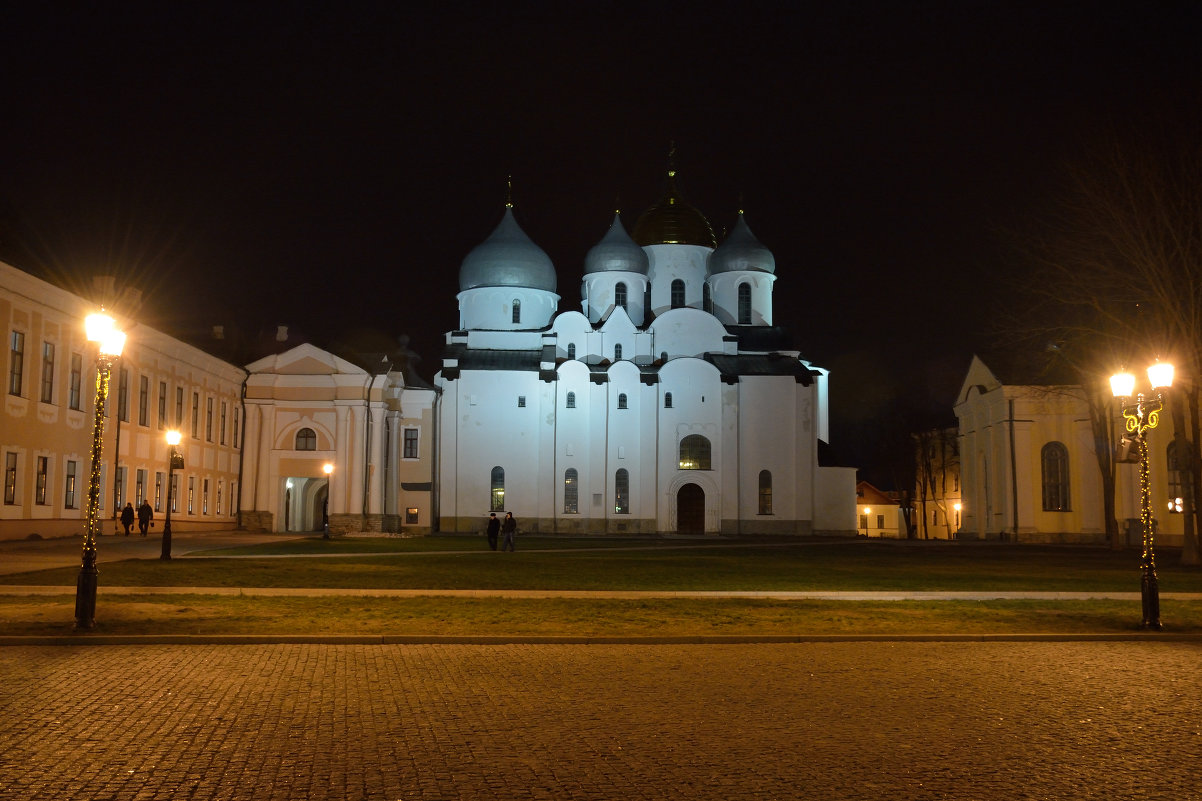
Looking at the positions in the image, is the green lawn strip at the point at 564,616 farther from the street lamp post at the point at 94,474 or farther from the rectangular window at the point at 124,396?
the rectangular window at the point at 124,396

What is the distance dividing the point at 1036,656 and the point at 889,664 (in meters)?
2.26

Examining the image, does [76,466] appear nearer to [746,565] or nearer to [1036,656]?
[746,565]

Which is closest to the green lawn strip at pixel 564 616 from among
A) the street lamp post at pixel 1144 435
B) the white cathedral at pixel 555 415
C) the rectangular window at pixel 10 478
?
the street lamp post at pixel 1144 435

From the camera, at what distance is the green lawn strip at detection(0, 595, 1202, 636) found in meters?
15.9

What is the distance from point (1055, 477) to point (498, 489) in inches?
1175

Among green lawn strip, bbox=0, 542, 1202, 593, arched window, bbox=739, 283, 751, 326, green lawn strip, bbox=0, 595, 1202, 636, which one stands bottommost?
green lawn strip, bbox=0, 595, 1202, 636

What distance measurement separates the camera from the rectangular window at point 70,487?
38.8 m

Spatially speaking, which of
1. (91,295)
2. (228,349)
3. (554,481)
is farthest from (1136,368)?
(228,349)

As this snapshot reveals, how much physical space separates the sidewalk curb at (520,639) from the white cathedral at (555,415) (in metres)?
35.7

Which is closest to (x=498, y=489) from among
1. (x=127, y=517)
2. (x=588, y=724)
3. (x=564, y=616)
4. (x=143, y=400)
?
(x=143, y=400)

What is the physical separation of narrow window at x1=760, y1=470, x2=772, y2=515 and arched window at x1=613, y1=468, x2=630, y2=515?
24.6 ft

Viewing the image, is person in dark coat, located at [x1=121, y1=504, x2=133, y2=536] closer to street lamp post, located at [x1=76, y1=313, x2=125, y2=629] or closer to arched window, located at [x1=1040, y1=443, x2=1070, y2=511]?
street lamp post, located at [x1=76, y1=313, x2=125, y2=629]

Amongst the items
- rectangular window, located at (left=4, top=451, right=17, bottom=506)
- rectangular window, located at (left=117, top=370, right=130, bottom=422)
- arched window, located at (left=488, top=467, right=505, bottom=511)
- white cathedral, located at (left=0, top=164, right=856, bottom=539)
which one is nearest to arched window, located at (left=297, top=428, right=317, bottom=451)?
white cathedral, located at (left=0, top=164, right=856, bottom=539)

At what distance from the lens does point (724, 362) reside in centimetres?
6575
